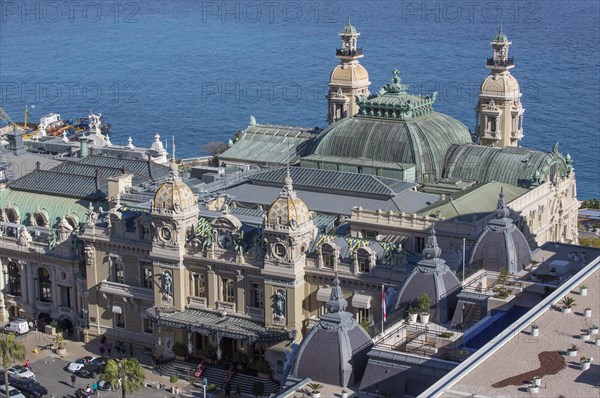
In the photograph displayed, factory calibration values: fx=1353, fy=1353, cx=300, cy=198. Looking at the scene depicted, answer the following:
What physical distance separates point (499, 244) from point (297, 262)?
16642 millimetres

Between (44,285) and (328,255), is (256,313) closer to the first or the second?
(328,255)

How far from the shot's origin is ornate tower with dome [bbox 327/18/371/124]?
5251 inches

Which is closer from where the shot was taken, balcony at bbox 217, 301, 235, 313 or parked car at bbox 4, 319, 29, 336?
balcony at bbox 217, 301, 235, 313

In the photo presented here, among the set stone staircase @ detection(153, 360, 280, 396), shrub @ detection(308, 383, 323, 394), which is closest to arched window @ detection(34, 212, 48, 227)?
stone staircase @ detection(153, 360, 280, 396)

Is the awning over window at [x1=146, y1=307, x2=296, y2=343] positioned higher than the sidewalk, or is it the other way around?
the awning over window at [x1=146, y1=307, x2=296, y2=343]

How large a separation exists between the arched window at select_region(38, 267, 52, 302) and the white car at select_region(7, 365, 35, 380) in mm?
14227

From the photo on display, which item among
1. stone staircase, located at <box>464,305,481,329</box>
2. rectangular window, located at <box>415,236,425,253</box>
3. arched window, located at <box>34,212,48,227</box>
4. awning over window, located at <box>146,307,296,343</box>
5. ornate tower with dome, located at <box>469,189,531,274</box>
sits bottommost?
awning over window, located at <box>146,307,296,343</box>

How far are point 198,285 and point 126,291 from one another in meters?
→ 6.95

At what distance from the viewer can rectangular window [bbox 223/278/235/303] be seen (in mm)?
99250

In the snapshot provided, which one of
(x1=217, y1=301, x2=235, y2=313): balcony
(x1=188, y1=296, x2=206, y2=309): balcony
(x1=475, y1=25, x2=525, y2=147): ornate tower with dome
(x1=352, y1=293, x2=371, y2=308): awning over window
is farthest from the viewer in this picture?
(x1=475, y1=25, x2=525, y2=147): ornate tower with dome

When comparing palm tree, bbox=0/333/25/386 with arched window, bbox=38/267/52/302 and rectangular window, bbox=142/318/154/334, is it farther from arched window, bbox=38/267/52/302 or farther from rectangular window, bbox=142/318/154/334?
arched window, bbox=38/267/52/302

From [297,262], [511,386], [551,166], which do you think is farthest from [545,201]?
[511,386]

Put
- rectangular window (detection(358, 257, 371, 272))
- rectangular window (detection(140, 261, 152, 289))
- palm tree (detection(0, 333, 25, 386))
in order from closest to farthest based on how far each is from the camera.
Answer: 1. palm tree (detection(0, 333, 25, 386))
2. rectangular window (detection(358, 257, 371, 272))
3. rectangular window (detection(140, 261, 152, 289))

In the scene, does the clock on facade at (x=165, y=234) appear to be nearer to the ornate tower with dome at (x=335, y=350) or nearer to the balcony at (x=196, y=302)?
the balcony at (x=196, y=302)
